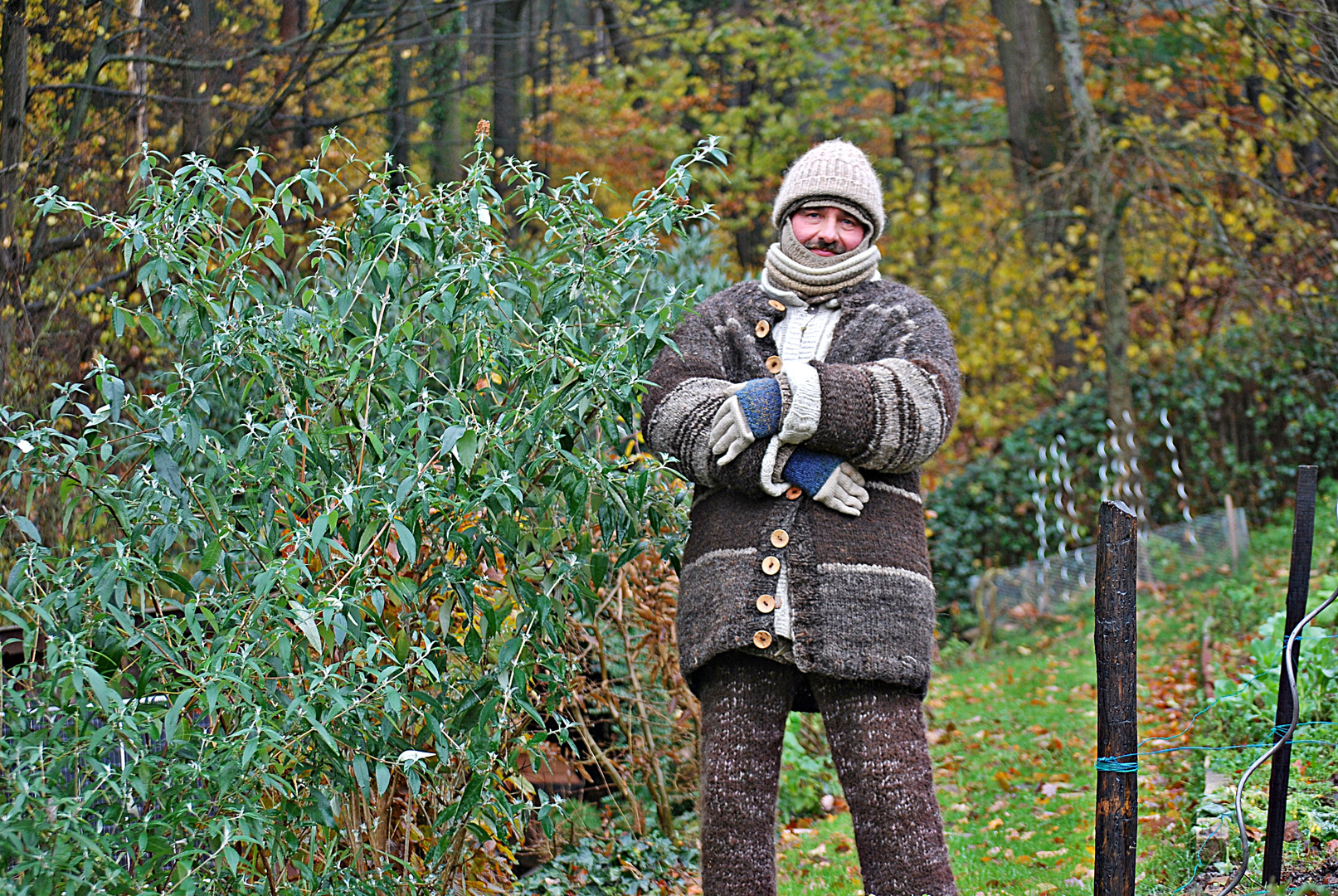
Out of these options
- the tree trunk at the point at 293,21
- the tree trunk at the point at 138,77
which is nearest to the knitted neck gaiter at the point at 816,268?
the tree trunk at the point at 138,77

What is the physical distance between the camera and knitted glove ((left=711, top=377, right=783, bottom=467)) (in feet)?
8.76

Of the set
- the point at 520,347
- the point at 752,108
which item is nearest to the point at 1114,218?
the point at 752,108

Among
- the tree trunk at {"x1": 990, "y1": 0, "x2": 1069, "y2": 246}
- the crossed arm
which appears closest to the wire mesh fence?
the tree trunk at {"x1": 990, "y1": 0, "x2": 1069, "y2": 246}

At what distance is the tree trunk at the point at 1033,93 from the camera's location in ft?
37.2

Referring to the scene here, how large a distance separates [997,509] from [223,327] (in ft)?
28.6

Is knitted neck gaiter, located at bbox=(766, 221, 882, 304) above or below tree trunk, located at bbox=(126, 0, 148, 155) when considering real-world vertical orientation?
below

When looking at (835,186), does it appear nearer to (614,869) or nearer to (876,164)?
(614,869)

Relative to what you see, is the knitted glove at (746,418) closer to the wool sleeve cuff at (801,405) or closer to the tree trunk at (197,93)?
the wool sleeve cuff at (801,405)

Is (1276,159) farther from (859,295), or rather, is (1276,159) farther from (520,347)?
(520,347)

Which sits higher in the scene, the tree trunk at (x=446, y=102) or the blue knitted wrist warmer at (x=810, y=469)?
the tree trunk at (x=446, y=102)

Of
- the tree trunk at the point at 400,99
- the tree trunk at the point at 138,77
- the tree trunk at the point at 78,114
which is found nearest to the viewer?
the tree trunk at the point at 78,114

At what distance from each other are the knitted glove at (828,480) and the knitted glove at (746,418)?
0.34 feet

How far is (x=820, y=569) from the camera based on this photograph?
267 cm

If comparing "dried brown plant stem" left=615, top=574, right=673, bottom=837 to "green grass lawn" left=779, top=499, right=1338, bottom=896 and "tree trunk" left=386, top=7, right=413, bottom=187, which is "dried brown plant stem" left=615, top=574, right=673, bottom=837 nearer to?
"green grass lawn" left=779, top=499, right=1338, bottom=896
